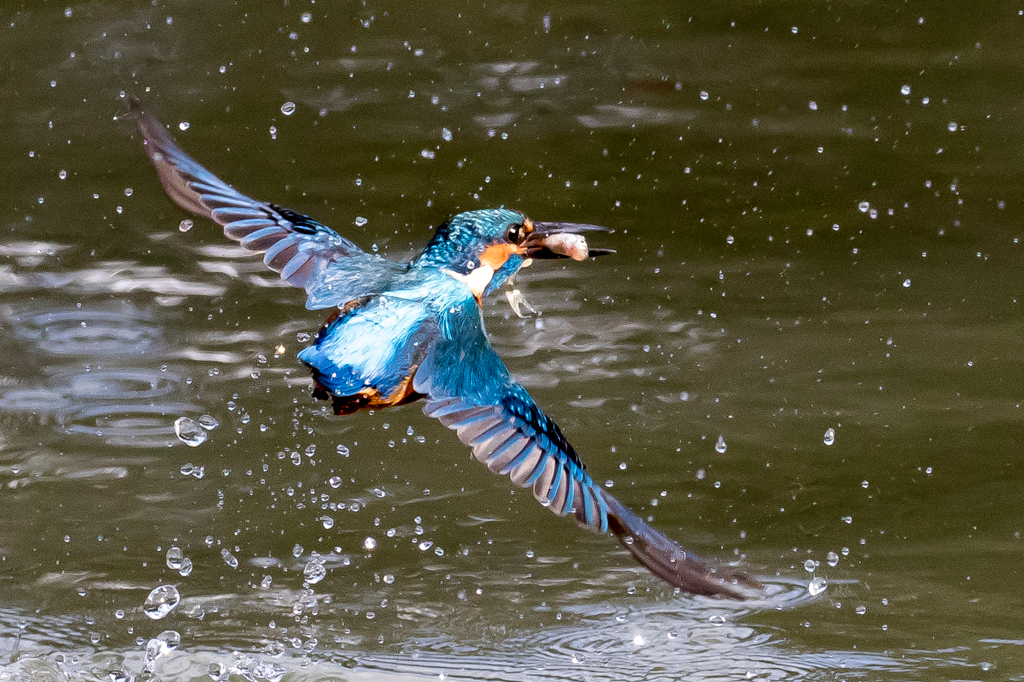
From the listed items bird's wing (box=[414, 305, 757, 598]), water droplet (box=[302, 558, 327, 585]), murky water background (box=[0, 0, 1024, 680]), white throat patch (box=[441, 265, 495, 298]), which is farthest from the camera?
water droplet (box=[302, 558, 327, 585])

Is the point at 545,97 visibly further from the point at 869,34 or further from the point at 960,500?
the point at 960,500

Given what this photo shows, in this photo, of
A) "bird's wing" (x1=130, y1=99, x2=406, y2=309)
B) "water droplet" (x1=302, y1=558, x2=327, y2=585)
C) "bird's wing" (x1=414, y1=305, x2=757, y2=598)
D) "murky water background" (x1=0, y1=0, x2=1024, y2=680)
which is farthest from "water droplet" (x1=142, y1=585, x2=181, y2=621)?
"bird's wing" (x1=414, y1=305, x2=757, y2=598)

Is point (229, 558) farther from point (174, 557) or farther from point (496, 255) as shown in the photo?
point (496, 255)

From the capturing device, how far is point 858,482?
5.82ft

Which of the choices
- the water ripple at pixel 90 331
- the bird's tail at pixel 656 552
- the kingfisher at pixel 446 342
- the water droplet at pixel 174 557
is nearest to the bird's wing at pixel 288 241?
the kingfisher at pixel 446 342

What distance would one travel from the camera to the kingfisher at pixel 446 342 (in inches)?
43.1

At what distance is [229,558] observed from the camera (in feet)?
5.81

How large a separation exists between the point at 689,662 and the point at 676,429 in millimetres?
372

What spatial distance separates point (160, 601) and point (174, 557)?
7 centimetres

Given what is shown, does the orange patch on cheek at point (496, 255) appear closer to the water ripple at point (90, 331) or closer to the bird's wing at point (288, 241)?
the bird's wing at point (288, 241)

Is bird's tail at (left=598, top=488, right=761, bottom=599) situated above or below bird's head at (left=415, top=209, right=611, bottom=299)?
below

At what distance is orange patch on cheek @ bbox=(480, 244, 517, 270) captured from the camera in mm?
1223

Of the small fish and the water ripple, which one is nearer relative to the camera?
the small fish

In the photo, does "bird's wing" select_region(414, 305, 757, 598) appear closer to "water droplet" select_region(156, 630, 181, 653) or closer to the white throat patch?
the white throat patch
